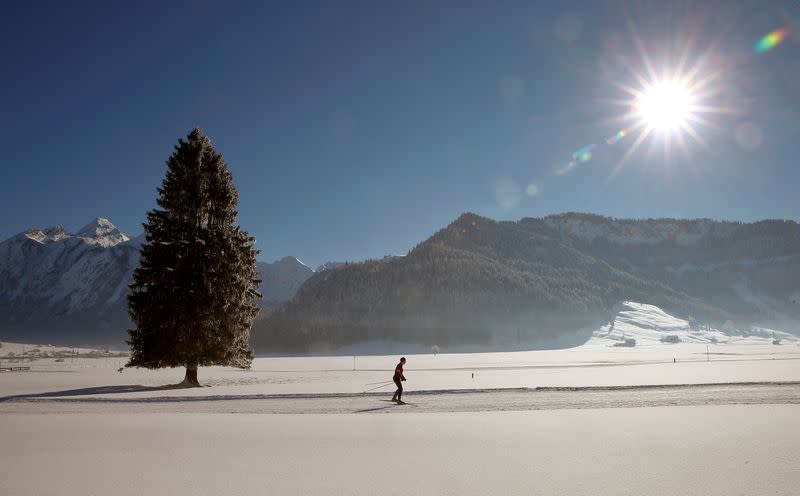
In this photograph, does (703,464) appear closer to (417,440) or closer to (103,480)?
(417,440)

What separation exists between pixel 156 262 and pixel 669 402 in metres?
32.2

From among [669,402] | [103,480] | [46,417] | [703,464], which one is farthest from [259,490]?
[669,402]

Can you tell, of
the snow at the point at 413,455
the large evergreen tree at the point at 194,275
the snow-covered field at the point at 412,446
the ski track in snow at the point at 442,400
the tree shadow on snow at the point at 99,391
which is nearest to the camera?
the snow at the point at 413,455

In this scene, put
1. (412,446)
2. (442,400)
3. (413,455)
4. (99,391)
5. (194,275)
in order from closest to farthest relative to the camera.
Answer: (413,455) < (412,446) < (442,400) < (99,391) < (194,275)

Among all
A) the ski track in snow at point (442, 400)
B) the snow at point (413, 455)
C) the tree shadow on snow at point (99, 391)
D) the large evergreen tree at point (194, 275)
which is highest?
the large evergreen tree at point (194, 275)

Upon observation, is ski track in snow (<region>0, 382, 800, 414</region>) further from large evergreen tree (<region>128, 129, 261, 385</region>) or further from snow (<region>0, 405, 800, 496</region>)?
large evergreen tree (<region>128, 129, 261, 385</region>)

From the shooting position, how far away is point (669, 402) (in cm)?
2441

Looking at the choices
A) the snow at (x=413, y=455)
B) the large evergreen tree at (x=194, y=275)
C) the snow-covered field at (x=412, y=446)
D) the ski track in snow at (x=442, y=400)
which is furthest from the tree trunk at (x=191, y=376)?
the snow at (x=413, y=455)

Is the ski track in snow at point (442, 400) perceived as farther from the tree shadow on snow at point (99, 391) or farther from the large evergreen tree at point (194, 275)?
the large evergreen tree at point (194, 275)

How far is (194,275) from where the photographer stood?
122ft

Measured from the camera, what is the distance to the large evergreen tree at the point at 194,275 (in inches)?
1426

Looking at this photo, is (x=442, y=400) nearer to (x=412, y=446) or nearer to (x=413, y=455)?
(x=412, y=446)

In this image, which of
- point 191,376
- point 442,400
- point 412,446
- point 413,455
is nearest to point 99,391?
point 191,376

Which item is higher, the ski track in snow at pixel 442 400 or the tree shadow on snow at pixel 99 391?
the ski track in snow at pixel 442 400
